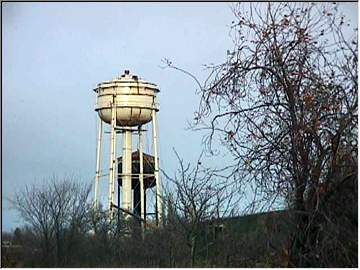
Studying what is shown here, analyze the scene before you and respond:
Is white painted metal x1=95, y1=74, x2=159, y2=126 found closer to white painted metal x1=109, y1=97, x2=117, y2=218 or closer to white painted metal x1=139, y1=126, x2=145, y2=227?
white painted metal x1=109, y1=97, x2=117, y2=218

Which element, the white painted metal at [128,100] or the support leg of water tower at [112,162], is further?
the white painted metal at [128,100]

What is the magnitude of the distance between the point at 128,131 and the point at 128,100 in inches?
31.1

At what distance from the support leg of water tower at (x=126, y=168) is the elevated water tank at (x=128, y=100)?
0.33m

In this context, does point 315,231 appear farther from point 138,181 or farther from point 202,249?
point 138,181

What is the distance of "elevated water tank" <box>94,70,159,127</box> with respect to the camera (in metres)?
13.4

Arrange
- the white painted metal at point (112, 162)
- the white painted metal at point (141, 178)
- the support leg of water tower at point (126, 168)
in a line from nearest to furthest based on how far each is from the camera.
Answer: the white painted metal at point (141, 178) → the white painted metal at point (112, 162) → the support leg of water tower at point (126, 168)

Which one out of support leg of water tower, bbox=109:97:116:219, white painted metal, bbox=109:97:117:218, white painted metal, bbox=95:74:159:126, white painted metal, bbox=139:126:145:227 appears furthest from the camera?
white painted metal, bbox=95:74:159:126

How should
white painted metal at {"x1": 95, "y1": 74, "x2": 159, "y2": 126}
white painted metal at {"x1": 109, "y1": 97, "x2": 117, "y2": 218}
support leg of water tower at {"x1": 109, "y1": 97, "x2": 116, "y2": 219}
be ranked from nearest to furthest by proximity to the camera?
support leg of water tower at {"x1": 109, "y1": 97, "x2": 116, "y2": 219} < white painted metal at {"x1": 109, "y1": 97, "x2": 117, "y2": 218} < white painted metal at {"x1": 95, "y1": 74, "x2": 159, "y2": 126}

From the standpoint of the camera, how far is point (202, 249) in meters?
8.57

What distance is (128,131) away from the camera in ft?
50.7

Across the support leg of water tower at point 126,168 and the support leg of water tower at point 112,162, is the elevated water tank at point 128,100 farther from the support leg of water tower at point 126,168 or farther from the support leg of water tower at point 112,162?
the support leg of water tower at point 126,168

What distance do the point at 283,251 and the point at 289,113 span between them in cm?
125

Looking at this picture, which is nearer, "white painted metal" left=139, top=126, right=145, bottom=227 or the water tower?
"white painted metal" left=139, top=126, right=145, bottom=227

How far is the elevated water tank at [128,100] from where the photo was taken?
13.4m
